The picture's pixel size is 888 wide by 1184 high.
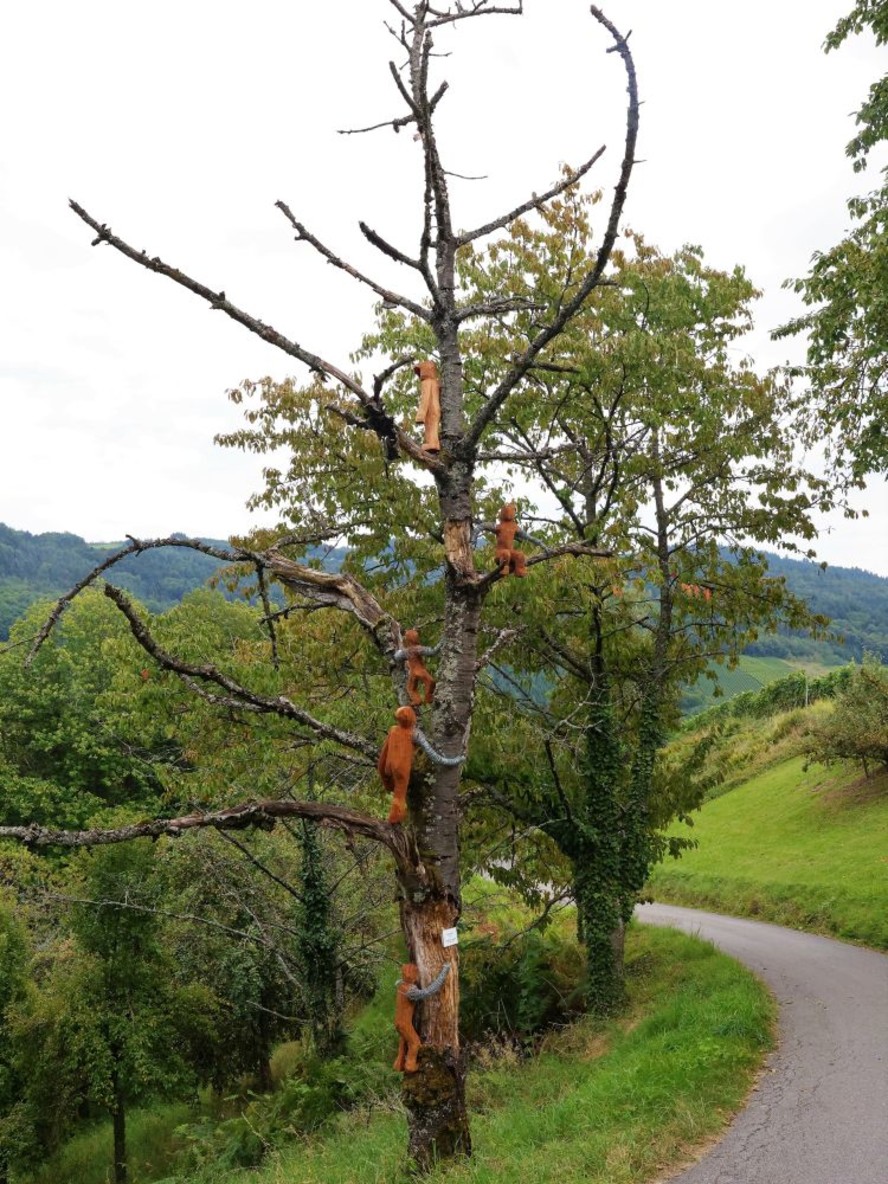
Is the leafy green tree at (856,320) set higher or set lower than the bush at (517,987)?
higher

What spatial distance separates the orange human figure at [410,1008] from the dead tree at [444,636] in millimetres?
64

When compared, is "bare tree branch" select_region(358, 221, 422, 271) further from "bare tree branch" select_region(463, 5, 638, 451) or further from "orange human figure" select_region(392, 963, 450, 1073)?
"orange human figure" select_region(392, 963, 450, 1073)

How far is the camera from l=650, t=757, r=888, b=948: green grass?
18.4 m

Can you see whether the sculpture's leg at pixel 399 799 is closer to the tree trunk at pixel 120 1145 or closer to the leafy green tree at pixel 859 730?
the tree trunk at pixel 120 1145

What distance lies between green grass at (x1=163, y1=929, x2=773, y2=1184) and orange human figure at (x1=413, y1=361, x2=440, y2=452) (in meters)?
4.68

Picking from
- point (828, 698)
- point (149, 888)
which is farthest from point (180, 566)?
point (149, 888)

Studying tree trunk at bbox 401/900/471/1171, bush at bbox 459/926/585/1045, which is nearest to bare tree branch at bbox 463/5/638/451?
tree trunk at bbox 401/900/471/1171

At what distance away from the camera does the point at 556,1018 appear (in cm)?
1457

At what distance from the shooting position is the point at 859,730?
25344 mm

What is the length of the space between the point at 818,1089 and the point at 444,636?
5943 mm

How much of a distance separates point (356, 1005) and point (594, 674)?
506 inches

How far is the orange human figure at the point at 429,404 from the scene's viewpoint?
5.71 meters

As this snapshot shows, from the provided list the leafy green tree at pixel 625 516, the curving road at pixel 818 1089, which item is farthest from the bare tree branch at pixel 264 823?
the leafy green tree at pixel 625 516

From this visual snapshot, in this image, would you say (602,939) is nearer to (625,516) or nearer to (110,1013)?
(625,516)
